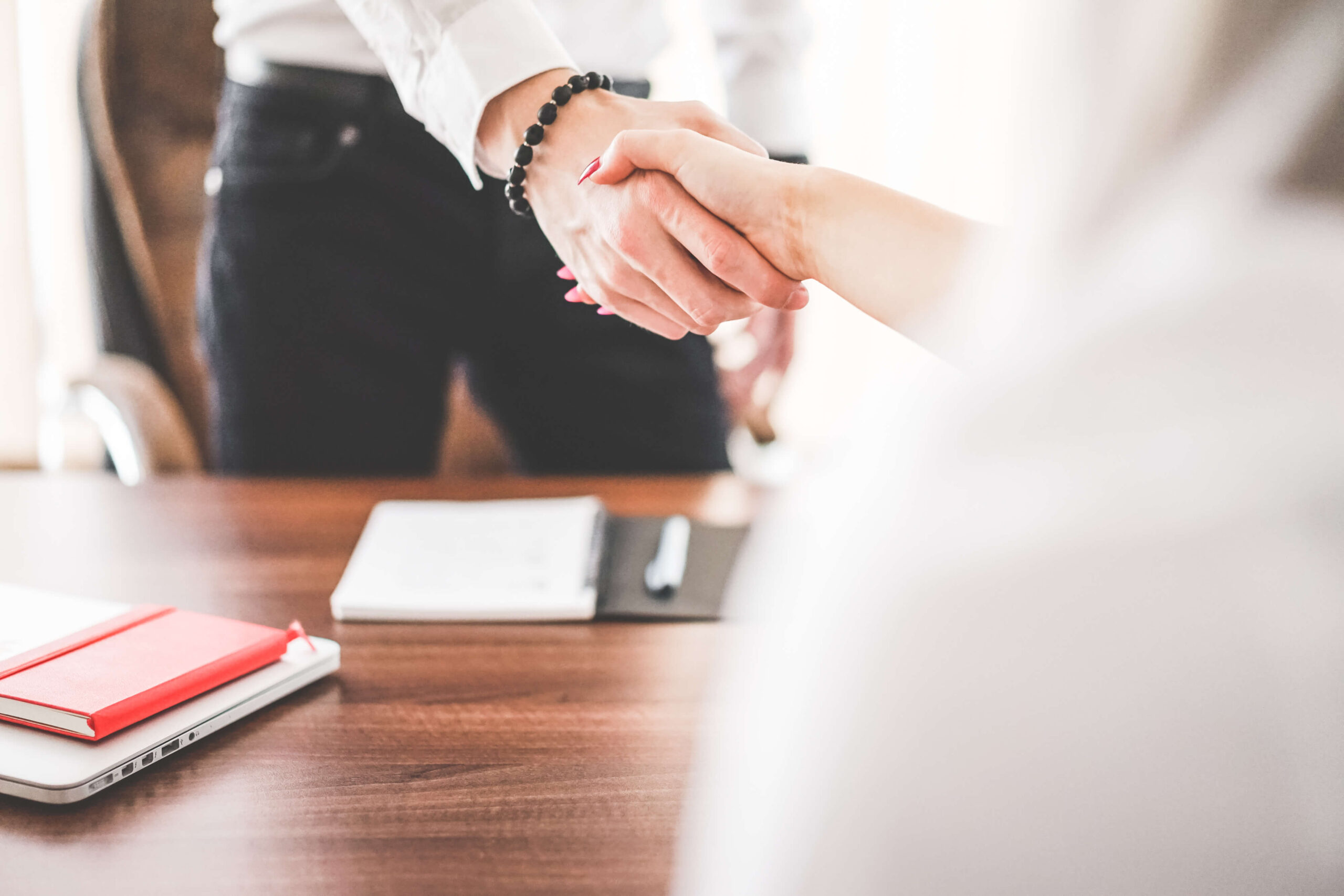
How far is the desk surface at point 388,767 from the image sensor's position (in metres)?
0.40

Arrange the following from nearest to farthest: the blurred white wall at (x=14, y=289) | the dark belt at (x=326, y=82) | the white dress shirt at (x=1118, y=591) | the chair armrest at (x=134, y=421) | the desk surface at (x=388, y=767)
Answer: the white dress shirt at (x=1118, y=591)
the desk surface at (x=388, y=767)
the dark belt at (x=326, y=82)
the chair armrest at (x=134, y=421)
the blurred white wall at (x=14, y=289)

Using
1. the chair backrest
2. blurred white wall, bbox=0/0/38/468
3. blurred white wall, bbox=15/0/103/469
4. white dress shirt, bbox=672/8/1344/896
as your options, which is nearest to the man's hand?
white dress shirt, bbox=672/8/1344/896

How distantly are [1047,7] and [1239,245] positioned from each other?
2.6 inches

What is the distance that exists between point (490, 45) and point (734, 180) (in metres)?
0.24

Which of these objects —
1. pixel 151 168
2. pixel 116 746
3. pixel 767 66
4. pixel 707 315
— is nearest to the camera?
pixel 116 746

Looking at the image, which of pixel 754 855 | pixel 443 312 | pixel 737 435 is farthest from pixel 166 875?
pixel 737 435

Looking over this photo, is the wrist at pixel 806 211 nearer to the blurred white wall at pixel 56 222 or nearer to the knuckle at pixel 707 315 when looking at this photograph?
the knuckle at pixel 707 315

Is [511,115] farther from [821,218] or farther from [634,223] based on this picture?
[821,218]

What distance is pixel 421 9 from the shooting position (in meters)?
0.74

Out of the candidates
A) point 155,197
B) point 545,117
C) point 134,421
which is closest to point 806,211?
point 545,117

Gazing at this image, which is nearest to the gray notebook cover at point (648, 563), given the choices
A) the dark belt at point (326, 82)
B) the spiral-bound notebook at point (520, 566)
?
the spiral-bound notebook at point (520, 566)

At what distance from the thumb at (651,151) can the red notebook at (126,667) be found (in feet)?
1.21

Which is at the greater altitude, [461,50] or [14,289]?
[461,50]

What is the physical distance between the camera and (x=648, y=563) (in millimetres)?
784
